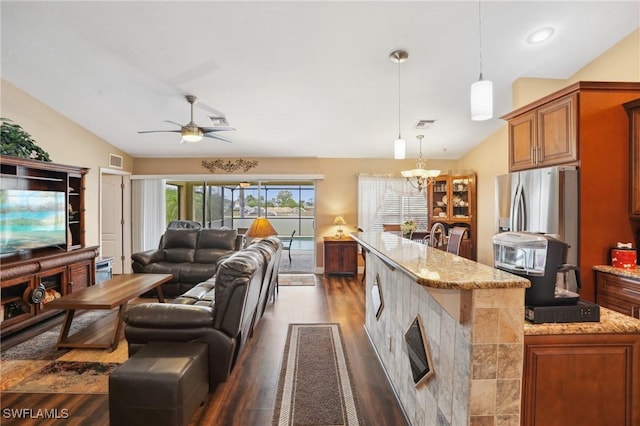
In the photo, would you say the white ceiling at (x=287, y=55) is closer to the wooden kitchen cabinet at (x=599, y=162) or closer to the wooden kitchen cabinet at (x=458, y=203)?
the wooden kitchen cabinet at (x=599, y=162)

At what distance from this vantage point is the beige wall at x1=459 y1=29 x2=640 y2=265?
3166mm

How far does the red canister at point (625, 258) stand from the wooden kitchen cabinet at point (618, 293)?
0.13 metres

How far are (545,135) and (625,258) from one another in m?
1.28

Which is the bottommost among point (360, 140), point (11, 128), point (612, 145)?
point (612, 145)

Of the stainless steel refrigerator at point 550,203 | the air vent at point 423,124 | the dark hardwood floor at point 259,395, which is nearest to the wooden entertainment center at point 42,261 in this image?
the dark hardwood floor at point 259,395

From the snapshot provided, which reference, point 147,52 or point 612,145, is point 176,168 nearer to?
point 147,52

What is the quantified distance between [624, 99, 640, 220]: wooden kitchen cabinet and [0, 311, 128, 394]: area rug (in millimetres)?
4578

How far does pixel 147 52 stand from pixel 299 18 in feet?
5.39

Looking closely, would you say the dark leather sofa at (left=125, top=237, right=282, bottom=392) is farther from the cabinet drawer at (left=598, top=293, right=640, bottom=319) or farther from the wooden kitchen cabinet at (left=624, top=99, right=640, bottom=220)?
the wooden kitchen cabinet at (left=624, top=99, right=640, bottom=220)

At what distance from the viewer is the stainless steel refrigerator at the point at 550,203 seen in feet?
9.09

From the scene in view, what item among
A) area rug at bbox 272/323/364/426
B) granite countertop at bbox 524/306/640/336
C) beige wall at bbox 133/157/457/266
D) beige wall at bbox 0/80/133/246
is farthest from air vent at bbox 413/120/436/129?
beige wall at bbox 0/80/133/246

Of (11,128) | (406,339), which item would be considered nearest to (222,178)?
(11,128)

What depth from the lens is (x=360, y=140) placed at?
5812 mm

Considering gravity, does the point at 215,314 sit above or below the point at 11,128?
below
